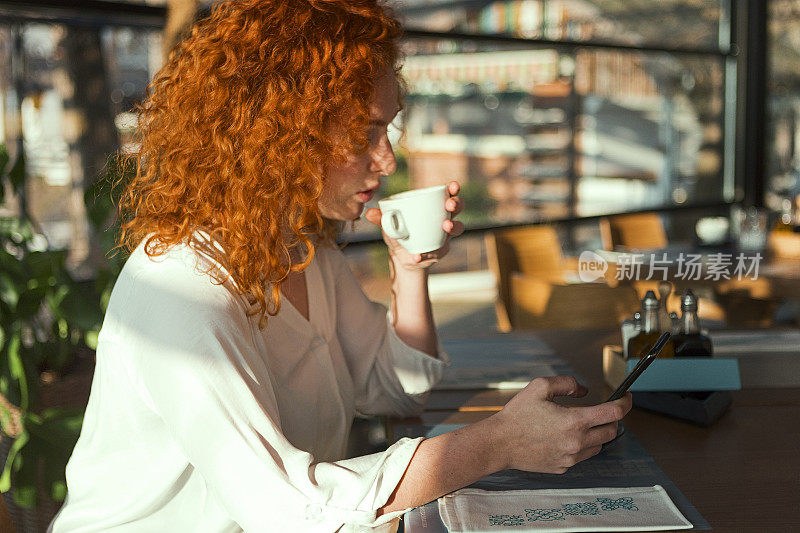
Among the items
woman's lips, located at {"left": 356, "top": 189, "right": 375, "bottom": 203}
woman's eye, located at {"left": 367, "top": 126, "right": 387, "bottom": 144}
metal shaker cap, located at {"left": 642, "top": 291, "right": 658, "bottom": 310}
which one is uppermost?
woman's eye, located at {"left": 367, "top": 126, "right": 387, "bottom": 144}

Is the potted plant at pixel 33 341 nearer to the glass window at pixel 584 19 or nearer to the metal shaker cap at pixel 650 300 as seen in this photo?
the metal shaker cap at pixel 650 300

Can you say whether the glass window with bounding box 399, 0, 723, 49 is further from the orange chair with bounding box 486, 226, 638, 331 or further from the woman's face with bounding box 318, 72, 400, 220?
the woman's face with bounding box 318, 72, 400, 220

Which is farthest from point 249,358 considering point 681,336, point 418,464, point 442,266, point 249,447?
point 442,266

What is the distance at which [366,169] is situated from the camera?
128 cm

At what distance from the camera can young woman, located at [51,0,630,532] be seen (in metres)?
0.98

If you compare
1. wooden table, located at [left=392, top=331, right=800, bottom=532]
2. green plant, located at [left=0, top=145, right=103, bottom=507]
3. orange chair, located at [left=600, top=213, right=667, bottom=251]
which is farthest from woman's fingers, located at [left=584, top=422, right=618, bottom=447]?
orange chair, located at [left=600, top=213, right=667, bottom=251]

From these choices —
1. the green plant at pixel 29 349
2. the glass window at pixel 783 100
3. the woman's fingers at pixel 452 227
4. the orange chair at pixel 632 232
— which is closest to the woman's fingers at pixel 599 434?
the woman's fingers at pixel 452 227

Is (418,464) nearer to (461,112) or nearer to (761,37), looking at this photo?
(461,112)

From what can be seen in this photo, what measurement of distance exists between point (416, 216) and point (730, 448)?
56cm

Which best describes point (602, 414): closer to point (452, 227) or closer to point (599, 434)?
point (599, 434)

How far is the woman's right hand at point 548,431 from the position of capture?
0.99m

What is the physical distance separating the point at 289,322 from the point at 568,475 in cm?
47

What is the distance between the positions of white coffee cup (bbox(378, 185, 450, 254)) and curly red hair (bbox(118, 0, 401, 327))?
107 millimetres

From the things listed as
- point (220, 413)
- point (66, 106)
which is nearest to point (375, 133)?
point (220, 413)
